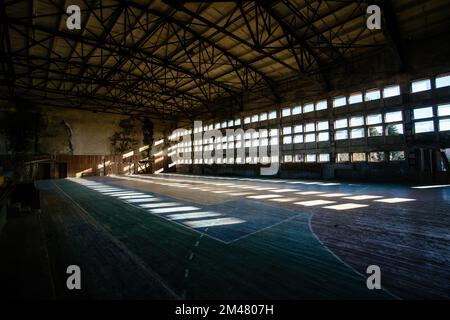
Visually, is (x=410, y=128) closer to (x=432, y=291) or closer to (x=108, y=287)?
(x=432, y=291)

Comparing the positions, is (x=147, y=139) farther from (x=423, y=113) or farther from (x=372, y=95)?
(x=423, y=113)

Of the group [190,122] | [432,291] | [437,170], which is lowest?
[432,291]

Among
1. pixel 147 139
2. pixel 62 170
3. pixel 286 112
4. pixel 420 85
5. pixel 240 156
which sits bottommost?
pixel 62 170

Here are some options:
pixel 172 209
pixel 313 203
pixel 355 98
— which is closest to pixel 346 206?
pixel 313 203

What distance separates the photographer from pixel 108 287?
8.75 ft

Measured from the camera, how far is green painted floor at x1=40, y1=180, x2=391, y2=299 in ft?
8.43

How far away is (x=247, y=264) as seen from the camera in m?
3.27

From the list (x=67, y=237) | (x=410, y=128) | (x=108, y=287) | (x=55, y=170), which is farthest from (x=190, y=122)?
(x=108, y=287)

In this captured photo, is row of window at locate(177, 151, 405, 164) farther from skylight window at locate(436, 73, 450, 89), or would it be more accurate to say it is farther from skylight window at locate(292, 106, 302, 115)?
skylight window at locate(436, 73, 450, 89)

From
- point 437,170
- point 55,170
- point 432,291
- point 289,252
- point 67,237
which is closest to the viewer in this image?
point 432,291

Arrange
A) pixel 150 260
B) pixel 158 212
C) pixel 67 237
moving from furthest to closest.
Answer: pixel 158 212
pixel 67 237
pixel 150 260

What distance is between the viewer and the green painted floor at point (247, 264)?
257 cm

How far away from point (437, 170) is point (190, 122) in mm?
24656

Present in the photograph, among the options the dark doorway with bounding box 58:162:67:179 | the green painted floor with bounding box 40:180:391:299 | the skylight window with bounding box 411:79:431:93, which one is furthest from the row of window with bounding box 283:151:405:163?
the dark doorway with bounding box 58:162:67:179
